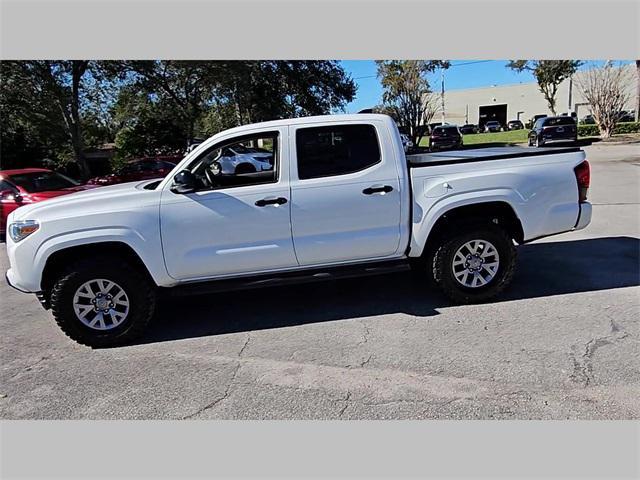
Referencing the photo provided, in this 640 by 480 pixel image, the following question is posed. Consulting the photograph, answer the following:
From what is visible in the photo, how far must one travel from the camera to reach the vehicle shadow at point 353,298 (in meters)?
4.65

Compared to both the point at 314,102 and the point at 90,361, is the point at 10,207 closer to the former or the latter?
the point at 90,361

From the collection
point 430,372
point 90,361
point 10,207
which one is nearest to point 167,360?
point 90,361

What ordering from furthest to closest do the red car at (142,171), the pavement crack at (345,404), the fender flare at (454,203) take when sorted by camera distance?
the red car at (142,171)
the fender flare at (454,203)
the pavement crack at (345,404)

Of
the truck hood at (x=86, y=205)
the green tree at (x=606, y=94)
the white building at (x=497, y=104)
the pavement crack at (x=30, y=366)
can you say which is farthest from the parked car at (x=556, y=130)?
the white building at (x=497, y=104)

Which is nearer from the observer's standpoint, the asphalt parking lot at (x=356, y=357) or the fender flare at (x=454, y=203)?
the asphalt parking lot at (x=356, y=357)

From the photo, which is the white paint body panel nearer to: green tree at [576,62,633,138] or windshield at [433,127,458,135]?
windshield at [433,127,458,135]

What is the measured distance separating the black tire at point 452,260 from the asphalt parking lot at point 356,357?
0.51 feet

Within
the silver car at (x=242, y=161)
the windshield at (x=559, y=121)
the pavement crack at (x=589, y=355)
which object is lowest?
the pavement crack at (x=589, y=355)

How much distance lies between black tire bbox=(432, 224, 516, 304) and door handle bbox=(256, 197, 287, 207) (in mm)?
1681

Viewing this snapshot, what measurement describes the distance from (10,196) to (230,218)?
22.9 ft

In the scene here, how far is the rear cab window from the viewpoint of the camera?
4.39m

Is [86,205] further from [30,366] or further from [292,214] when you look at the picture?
[292,214]

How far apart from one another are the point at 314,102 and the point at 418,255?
28239mm

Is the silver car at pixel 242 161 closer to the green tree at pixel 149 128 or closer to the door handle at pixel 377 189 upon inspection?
the door handle at pixel 377 189
